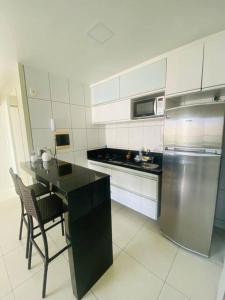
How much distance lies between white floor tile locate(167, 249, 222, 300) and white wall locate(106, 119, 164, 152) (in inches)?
56.8

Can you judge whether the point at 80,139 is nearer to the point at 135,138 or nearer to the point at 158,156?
the point at 135,138

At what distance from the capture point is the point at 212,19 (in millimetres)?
1171

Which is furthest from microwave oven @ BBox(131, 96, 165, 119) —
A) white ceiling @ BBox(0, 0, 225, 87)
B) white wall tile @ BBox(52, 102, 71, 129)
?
white wall tile @ BBox(52, 102, 71, 129)

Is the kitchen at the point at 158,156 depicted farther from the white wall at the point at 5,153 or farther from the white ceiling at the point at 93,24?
the white wall at the point at 5,153

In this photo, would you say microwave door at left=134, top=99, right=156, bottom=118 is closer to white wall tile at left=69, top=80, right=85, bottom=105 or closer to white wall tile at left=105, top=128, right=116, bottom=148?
white wall tile at left=105, top=128, right=116, bottom=148

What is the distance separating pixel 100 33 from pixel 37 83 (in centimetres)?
124

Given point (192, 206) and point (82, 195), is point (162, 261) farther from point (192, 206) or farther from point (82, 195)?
point (82, 195)

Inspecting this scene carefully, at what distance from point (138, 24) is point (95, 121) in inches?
68.7

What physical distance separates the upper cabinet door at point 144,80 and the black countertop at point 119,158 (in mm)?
1041

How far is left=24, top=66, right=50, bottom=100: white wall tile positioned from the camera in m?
1.94

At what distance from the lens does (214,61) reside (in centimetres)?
130

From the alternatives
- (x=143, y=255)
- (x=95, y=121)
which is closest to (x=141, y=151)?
(x=95, y=121)

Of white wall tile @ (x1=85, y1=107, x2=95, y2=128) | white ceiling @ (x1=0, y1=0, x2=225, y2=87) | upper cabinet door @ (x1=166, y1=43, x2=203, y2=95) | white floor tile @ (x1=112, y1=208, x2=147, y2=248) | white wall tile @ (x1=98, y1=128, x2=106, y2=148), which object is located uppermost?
white ceiling @ (x1=0, y1=0, x2=225, y2=87)

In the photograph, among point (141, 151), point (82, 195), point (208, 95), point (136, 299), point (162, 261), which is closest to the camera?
point (82, 195)
